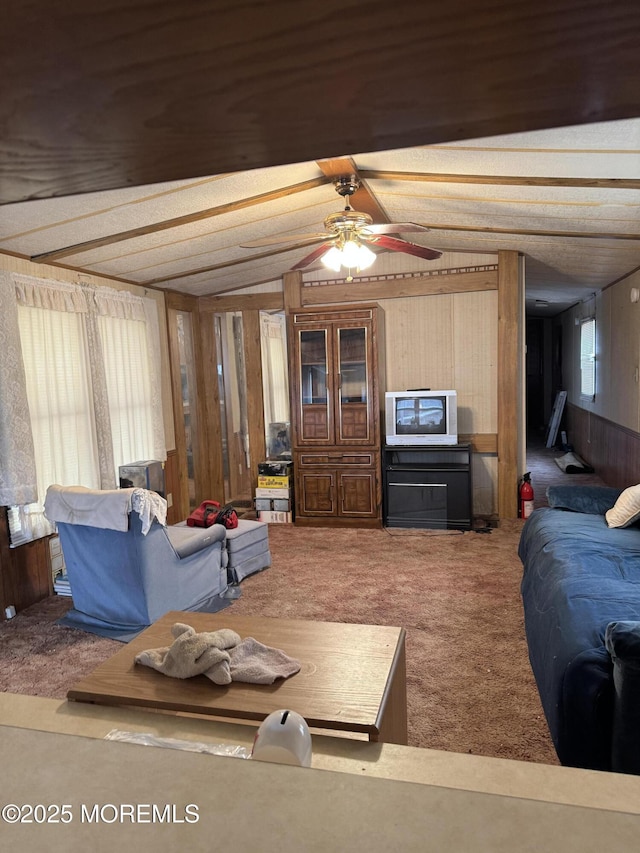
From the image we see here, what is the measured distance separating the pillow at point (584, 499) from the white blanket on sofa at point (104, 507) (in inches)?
104

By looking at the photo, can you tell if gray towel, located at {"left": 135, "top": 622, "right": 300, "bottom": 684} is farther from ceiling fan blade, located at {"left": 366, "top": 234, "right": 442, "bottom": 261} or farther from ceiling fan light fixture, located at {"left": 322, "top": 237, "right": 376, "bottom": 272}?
ceiling fan blade, located at {"left": 366, "top": 234, "right": 442, "bottom": 261}

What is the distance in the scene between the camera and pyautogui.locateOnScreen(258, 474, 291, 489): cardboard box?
6.12m

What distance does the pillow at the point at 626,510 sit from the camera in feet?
11.7

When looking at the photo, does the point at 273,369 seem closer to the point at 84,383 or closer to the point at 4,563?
the point at 84,383

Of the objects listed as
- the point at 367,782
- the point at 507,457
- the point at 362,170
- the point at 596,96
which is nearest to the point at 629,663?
the point at 367,782

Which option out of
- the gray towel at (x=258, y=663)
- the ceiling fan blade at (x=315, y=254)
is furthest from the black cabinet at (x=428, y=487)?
the gray towel at (x=258, y=663)

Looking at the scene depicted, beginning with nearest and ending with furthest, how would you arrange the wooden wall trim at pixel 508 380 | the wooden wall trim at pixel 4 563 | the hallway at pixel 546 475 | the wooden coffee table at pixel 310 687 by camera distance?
1. the wooden coffee table at pixel 310 687
2. the wooden wall trim at pixel 4 563
3. the wooden wall trim at pixel 508 380
4. the hallway at pixel 546 475

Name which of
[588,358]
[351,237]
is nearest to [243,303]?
[351,237]

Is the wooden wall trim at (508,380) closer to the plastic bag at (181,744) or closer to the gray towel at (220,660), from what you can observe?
the gray towel at (220,660)

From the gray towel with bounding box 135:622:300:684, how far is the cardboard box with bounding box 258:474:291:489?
4.37 metres

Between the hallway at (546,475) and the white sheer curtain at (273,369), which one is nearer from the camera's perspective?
the white sheer curtain at (273,369)

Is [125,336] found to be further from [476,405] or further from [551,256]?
[551,256]

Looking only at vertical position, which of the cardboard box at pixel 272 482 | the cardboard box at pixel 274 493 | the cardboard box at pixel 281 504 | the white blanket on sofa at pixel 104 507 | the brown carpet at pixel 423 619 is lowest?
Result: the brown carpet at pixel 423 619

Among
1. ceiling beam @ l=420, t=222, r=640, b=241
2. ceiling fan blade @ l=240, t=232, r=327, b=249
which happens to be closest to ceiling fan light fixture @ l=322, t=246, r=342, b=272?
ceiling fan blade @ l=240, t=232, r=327, b=249
